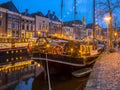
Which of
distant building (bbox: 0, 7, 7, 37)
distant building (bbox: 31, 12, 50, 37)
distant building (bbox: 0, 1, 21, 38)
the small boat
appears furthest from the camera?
distant building (bbox: 31, 12, 50, 37)

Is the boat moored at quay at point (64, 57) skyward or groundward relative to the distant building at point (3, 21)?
groundward

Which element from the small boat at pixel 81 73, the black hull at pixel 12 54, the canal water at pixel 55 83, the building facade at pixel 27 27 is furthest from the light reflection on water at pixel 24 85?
the building facade at pixel 27 27

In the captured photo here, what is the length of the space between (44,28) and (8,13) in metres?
16.2

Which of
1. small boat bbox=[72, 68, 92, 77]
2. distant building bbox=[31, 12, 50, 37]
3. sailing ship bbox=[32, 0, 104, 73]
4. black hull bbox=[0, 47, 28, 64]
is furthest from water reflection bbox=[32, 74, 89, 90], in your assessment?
distant building bbox=[31, 12, 50, 37]

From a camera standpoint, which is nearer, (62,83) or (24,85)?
(24,85)

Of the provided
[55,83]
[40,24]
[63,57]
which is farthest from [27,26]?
[55,83]

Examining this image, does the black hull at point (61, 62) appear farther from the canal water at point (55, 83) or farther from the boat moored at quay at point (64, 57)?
the canal water at point (55, 83)

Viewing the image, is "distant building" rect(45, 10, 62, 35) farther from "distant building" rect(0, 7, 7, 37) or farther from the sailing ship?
the sailing ship

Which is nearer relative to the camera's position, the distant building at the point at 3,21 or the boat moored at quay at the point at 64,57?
the boat moored at quay at the point at 64,57

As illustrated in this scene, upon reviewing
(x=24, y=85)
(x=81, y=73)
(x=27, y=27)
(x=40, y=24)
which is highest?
(x=40, y=24)

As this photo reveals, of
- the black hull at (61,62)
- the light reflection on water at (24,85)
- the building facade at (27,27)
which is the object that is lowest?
the light reflection on water at (24,85)

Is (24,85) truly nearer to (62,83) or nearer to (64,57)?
(62,83)

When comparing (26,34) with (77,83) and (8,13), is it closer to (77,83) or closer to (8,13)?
(8,13)

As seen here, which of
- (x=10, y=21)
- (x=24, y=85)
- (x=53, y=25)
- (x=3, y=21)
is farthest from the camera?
(x=53, y=25)
